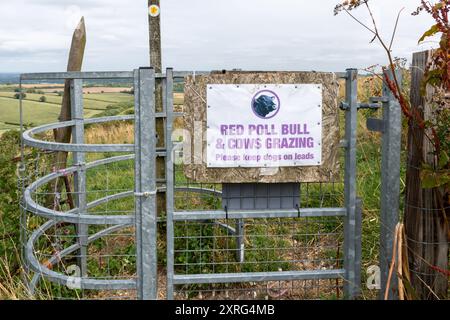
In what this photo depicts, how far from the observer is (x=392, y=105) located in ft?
14.1

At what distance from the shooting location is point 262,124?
4293 millimetres

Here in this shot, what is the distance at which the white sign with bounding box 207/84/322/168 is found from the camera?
4.27 meters

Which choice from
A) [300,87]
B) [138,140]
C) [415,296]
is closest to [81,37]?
[138,140]

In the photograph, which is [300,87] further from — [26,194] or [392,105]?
[26,194]

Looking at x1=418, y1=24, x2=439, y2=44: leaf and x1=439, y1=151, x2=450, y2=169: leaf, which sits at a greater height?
x1=418, y1=24, x2=439, y2=44: leaf

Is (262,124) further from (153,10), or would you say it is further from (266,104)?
(153,10)

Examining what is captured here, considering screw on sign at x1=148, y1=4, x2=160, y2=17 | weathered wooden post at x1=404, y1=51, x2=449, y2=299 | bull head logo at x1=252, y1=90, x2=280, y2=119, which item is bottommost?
weathered wooden post at x1=404, y1=51, x2=449, y2=299

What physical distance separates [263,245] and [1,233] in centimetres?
300

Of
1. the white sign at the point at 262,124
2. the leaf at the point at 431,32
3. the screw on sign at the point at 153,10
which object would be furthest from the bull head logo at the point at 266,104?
the screw on sign at the point at 153,10

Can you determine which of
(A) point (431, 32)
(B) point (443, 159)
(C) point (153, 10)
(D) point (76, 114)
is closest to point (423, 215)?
(B) point (443, 159)

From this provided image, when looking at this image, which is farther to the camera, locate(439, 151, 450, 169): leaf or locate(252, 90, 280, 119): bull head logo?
locate(252, 90, 280, 119): bull head logo

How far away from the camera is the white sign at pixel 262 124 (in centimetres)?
427

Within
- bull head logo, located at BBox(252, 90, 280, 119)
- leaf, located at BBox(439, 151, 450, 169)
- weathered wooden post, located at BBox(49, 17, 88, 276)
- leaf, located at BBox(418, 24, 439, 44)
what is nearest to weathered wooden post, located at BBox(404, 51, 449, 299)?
leaf, located at BBox(439, 151, 450, 169)

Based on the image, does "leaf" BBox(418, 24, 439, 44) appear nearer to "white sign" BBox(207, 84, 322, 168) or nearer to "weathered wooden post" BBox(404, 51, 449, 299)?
"weathered wooden post" BBox(404, 51, 449, 299)
